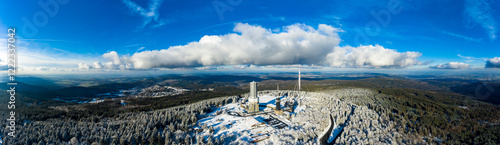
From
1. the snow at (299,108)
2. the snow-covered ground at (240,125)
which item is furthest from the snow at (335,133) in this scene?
the snow at (299,108)

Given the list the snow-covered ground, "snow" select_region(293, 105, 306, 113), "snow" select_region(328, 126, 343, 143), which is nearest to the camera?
the snow-covered ground

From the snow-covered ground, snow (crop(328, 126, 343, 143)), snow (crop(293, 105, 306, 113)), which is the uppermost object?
snow (crop(293, 105, 306, 113))

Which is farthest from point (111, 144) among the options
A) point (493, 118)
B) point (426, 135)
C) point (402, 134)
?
point (493, 118)

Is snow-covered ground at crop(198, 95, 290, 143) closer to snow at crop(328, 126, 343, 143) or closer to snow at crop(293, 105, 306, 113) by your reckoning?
snow at crop(293, 105, 306, 113)

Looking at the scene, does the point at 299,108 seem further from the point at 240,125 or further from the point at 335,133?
the point at 240,125

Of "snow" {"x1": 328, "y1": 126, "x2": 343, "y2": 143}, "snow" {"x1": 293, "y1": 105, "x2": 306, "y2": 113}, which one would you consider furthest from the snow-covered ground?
"snow" {"x1": 328, "y1": 126, "x2": 343, "y2": 143}

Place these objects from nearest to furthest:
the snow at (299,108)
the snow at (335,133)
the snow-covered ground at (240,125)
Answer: the snow-covered ground at (240,125), the snow at (335,133), the snow at (299,108)

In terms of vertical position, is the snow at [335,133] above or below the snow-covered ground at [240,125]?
below

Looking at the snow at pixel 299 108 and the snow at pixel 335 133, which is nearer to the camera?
the snow at pixel 335 133

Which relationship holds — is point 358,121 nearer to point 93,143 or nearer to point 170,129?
point 170,129

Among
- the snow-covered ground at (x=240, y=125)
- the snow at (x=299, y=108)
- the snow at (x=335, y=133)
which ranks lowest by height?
the snow at (x=335, y=133)

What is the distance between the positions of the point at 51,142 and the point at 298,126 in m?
72.4

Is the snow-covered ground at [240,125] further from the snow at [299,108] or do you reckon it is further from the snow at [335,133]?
the snow at [335,133]

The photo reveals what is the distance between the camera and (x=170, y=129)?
181ft
